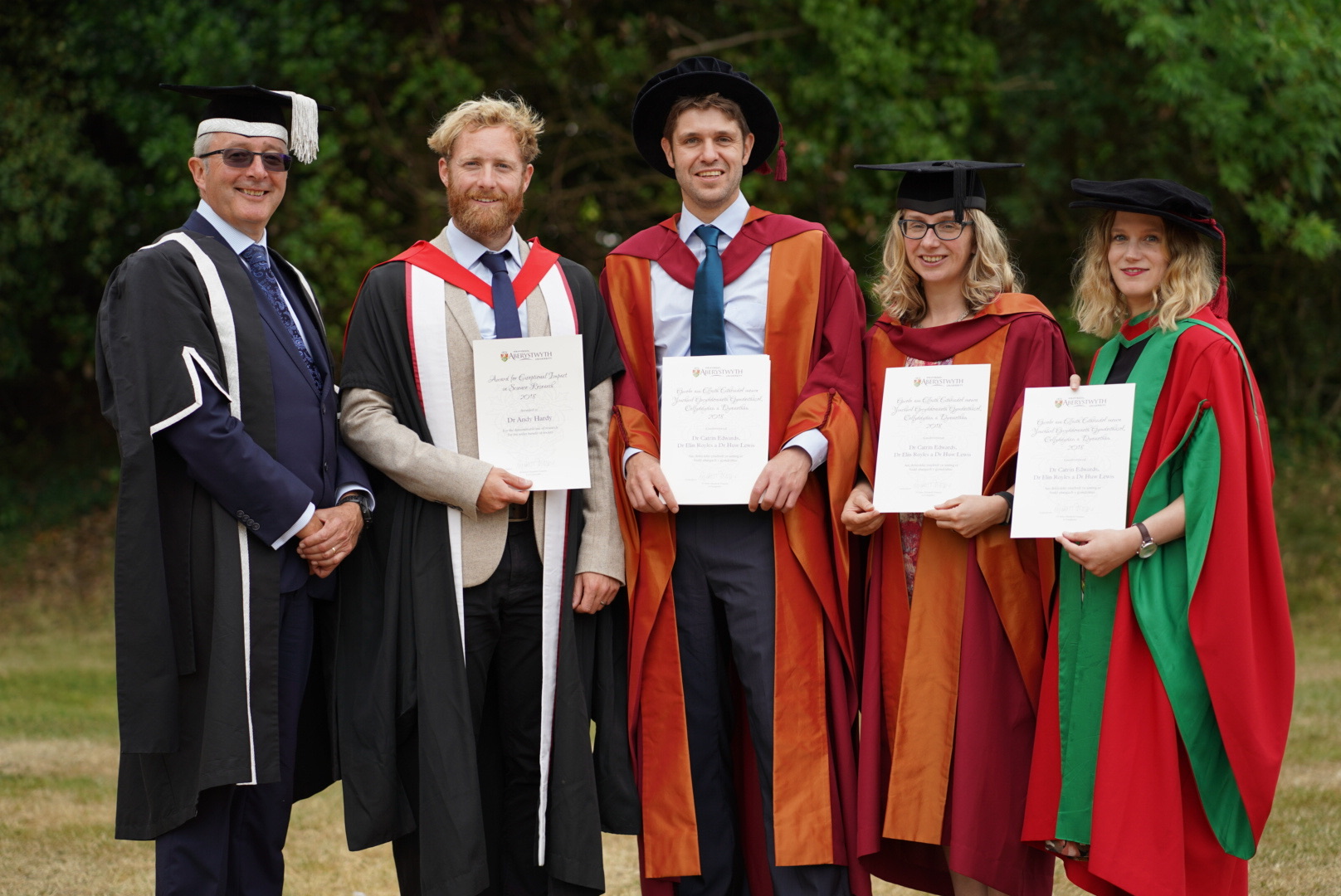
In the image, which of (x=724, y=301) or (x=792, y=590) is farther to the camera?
(x=724, y=301)

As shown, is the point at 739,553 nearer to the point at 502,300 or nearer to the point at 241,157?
the point at 502,300

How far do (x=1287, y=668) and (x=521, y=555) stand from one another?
2.10 meters

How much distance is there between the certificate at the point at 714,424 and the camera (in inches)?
149

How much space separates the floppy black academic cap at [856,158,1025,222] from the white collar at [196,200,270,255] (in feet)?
6.12

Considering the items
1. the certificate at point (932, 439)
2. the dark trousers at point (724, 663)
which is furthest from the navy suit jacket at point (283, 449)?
the certificate at point (932, 439)

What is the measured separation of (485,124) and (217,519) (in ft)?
4.53

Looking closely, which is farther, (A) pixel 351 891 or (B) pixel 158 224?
(B) pixel 158 224

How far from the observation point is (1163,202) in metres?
3.49

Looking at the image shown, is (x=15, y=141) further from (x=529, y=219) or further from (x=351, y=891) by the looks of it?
(x=351, y=891)

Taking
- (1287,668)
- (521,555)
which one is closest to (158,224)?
(521,555)

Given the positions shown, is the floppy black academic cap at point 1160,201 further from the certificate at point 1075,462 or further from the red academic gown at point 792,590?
the red academic gown at point 792,590

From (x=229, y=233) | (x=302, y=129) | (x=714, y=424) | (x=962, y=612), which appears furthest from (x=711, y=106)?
(x=962, y=612)

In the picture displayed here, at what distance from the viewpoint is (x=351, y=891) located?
510 centimetres

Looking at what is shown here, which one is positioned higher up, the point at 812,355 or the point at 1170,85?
the point at 1170,85
